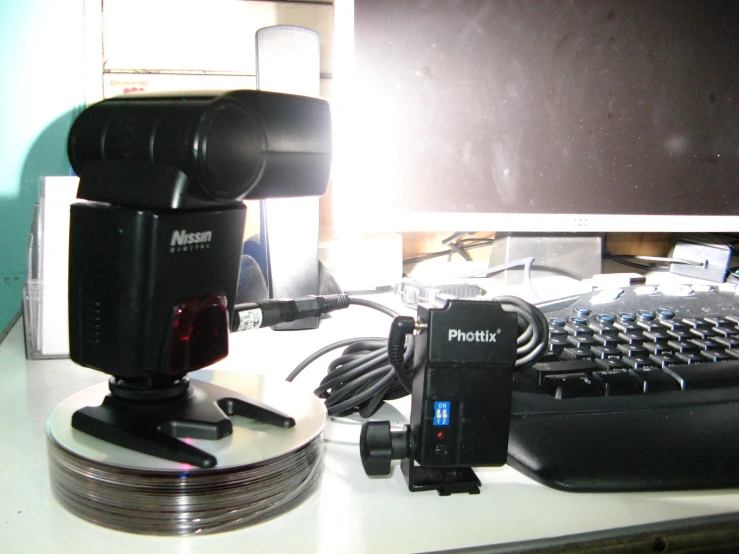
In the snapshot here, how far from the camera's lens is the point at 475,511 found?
1.21 ft

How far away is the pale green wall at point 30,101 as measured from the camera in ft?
3.06

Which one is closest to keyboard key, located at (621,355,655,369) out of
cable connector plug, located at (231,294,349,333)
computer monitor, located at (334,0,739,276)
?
cable connector plug, located at (231,294,349,333)

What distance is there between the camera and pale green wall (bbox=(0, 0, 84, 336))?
36.7 inches

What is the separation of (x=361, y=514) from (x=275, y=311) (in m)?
0.17

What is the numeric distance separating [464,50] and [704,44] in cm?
33

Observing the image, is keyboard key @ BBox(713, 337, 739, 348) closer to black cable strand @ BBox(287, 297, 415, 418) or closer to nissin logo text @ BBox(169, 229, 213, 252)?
black cable strand @ BBox(287, 297, 415, 418)

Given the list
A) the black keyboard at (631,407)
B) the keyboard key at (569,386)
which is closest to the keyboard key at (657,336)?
the black keyboard at (631,407)

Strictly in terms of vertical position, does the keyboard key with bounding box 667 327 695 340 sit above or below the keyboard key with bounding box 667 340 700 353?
above

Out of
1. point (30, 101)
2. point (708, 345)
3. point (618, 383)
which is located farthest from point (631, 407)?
point (30, 101)

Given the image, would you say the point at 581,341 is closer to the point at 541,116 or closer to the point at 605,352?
the point at 605,352

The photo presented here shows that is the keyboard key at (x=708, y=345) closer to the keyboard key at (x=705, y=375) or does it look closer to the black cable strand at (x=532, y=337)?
the keyboard key at (x=705, y=375)

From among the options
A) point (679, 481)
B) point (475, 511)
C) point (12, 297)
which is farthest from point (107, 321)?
point (12, 297)

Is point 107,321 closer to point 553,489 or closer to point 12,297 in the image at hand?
point 553,489

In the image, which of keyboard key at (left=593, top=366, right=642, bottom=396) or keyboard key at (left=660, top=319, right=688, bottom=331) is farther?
keyboard key at (left=660, top=319, right=688, bottom=331)
